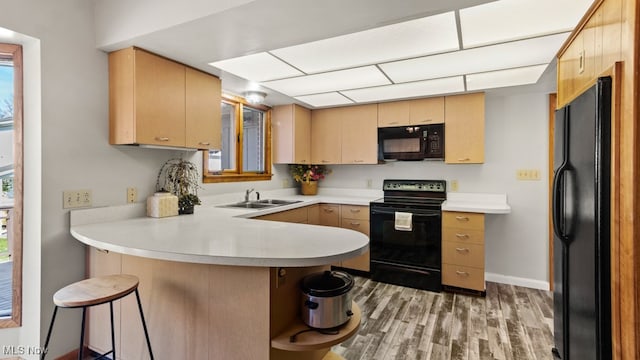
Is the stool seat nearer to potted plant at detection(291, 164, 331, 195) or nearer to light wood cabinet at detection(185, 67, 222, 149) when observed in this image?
light wood cabinet at detection(185, 67, 222, 149)

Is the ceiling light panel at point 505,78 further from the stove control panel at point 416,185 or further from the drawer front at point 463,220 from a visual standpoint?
the drawer front at point 463,220

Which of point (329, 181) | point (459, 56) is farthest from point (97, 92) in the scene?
point (329, 181)

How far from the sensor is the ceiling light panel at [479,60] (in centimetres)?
198

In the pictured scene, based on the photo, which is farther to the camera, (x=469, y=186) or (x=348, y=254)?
(x=469, y=186)

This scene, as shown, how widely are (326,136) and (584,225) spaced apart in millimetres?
3105

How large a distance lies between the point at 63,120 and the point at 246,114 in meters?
2.03

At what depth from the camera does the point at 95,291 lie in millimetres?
1423

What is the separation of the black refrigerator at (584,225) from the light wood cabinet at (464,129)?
155 centimetres

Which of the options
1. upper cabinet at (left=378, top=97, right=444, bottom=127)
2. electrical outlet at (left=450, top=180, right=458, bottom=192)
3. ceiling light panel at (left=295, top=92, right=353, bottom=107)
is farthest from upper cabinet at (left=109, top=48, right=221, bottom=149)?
electrical outlet at (left=450, top=180, right=458, bottom=192)

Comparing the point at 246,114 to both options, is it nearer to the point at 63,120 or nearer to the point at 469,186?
the point at 63,120

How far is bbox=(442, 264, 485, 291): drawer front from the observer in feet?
9.92

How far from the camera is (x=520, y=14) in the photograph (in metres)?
1.60

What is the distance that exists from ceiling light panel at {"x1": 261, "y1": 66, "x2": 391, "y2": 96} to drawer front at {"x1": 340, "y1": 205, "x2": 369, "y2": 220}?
1.39 m

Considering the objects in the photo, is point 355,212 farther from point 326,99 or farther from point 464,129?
point 464,129
